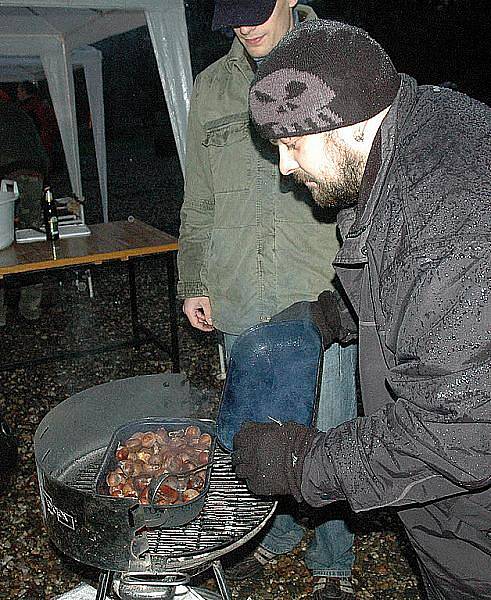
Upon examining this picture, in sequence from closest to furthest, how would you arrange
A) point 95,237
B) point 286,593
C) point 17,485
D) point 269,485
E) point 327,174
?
point 327,174 → point 269,485 → point 286,593 → point 17,485 → point 95,237

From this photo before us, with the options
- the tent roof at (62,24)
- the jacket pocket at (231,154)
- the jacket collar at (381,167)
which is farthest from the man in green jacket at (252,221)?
the tent roof at (62,24)

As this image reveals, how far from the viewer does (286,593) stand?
290 cm

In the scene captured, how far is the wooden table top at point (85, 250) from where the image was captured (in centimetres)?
419

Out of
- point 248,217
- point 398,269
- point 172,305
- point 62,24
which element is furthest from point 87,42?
point 398,269

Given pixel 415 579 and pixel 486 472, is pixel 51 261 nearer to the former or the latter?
pixel 415 579

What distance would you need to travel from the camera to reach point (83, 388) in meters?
4.87

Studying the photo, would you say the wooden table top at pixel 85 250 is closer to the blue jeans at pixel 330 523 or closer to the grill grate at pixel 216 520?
the blue jeans at pixel 330 523

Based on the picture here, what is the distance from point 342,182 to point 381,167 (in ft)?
0.31

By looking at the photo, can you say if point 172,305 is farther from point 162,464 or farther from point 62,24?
point 62,24

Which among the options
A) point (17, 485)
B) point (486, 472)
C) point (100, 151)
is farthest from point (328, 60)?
point (100, 151)

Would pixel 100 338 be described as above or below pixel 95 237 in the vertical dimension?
below

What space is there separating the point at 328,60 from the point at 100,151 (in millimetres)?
6660

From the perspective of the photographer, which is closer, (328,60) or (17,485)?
(328,60)

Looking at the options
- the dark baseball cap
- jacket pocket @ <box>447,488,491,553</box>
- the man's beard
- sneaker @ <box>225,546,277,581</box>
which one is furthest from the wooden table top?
jacket pocket @ <box>447,488,491,553</box>
